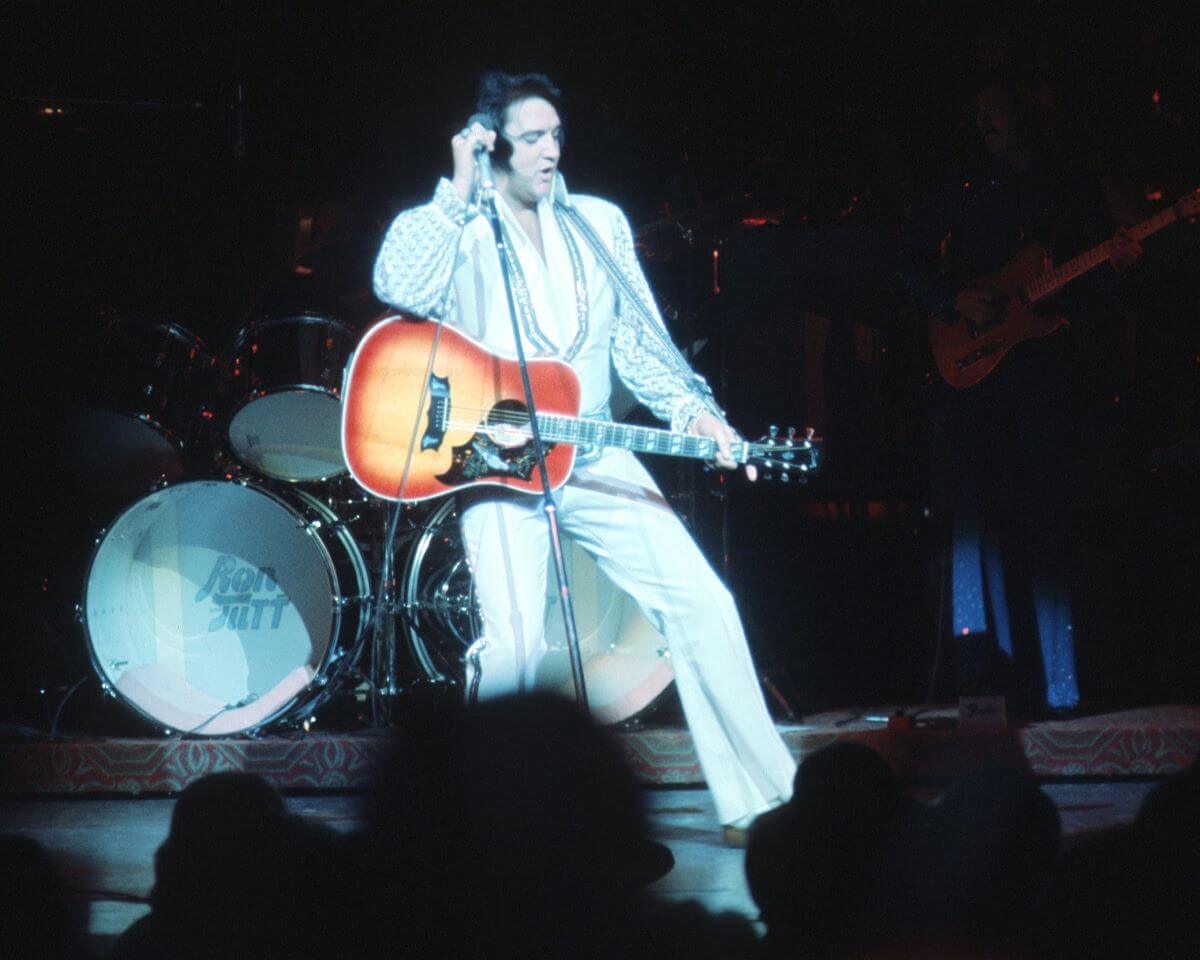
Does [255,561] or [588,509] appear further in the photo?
[255,561]

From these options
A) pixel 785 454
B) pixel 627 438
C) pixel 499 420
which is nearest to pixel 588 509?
pixel 627 438

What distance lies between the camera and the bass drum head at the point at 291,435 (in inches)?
198

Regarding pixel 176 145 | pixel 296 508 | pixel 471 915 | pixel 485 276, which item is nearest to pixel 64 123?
pixel 176 145

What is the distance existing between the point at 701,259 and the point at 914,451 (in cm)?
143

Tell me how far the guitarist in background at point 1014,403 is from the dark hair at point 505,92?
2.21 metres

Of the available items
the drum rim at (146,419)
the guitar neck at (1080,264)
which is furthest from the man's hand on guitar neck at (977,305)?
the drum rim at (146,419)

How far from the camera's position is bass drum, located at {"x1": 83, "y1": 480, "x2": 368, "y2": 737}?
4902mm

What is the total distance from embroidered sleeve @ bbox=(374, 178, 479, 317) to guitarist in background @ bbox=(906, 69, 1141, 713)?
8.22ft

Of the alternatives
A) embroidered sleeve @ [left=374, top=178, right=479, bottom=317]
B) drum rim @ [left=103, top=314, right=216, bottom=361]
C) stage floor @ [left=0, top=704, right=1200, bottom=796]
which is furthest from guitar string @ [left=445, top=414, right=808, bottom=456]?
drum rim @ [left=103, top=314, right=216, bottom=361]

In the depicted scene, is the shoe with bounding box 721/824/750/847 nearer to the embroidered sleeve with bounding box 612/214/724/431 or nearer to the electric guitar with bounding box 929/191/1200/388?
the embroidered sleeve with bounding box 612/214/724/431

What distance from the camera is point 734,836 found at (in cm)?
351

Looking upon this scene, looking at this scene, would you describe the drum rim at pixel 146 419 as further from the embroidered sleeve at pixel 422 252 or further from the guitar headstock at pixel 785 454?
the guitar headstock at pixel 785 454

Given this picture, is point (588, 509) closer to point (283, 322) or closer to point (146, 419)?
point (283, 322)

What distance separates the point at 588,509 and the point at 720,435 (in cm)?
43
